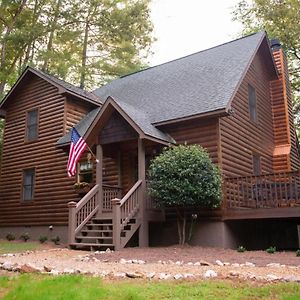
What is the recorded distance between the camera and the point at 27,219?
17438 millimetres

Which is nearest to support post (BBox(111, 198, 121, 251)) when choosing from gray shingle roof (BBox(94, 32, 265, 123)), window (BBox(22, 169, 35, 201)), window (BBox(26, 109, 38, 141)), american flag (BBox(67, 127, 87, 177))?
american flag (BBox(67, 127, 87, 177))

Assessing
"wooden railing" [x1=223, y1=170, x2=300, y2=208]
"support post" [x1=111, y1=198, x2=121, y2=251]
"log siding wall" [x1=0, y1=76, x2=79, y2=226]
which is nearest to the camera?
"support post" [x1=111, y1=198, x2=121, y2=251]

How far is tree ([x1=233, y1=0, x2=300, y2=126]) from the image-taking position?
25.8 meters

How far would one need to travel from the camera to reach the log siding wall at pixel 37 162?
54.8ft

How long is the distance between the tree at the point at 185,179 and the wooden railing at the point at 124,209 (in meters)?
0.60

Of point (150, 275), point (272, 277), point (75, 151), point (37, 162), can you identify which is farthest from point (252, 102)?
point (150, 275)

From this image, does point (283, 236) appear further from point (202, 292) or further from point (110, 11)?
point (110, 11)

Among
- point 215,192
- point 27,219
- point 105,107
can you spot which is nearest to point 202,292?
point 215,192

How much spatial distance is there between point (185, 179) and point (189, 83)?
5664 millimetres

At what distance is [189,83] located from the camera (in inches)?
618

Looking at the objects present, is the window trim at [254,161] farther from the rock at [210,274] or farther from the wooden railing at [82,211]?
the rock at [210,274]

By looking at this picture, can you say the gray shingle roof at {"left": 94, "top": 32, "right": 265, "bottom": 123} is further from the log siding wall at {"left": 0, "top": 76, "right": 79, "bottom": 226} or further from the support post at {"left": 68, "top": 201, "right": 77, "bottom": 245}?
the support post at {"left": 68, "top": 201, "right": 77, "bottom": 245}

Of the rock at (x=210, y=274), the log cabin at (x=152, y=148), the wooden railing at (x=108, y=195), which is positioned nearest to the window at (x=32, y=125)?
the log cabin at (x=152, y=148)

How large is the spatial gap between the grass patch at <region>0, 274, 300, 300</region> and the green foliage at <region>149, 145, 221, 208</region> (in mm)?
5592
